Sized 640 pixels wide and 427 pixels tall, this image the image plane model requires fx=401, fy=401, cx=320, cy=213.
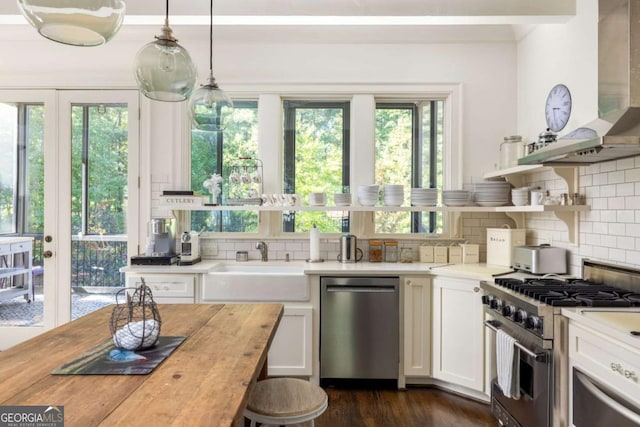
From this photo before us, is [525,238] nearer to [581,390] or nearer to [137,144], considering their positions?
[581,390]

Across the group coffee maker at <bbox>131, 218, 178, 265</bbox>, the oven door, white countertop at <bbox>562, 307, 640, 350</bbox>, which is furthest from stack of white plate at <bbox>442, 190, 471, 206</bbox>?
coffee maker at <bbox>131, 218, 178, 265</bbox>

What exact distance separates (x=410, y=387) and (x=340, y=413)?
70 cm

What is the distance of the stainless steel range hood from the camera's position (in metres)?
1.83

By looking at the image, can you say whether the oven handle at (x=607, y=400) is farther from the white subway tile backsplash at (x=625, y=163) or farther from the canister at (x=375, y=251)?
the canister at (x=375, y=251)

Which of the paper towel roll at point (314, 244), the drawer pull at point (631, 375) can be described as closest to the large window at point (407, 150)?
the paper towel roll at point (314, 244)

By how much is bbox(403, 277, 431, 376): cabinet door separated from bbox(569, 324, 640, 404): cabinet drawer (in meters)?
1.23

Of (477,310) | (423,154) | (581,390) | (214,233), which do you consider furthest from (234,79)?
(581,390)

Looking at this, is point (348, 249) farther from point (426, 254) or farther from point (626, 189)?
point (626, 189)

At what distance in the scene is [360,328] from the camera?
2998 mm

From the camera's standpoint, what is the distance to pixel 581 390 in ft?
5.80

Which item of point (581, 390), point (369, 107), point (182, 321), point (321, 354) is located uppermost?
point (369, 107)

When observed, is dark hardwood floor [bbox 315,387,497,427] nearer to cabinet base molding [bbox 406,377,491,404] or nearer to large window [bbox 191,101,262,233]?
cabinet base molding [bbox 406,377,491,404]

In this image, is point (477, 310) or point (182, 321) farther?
point (477, 310)

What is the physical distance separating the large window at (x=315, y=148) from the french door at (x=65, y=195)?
1.39 meters
